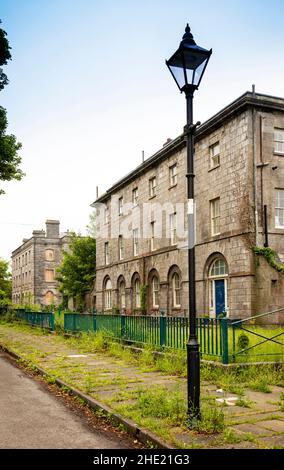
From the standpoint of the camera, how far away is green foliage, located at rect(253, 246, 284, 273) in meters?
20.5

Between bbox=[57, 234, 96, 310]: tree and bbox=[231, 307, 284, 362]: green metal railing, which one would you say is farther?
bbox=[57, 234, 96, 310]: tree

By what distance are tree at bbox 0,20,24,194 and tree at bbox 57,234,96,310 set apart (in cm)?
2228

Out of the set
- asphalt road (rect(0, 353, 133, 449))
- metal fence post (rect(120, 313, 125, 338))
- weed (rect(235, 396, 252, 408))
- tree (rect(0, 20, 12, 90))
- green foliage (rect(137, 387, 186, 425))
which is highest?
tree (rect(0, 20, 12, 90))

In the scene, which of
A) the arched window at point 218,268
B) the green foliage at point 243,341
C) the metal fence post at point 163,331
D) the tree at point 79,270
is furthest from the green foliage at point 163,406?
the tree at point 79,270

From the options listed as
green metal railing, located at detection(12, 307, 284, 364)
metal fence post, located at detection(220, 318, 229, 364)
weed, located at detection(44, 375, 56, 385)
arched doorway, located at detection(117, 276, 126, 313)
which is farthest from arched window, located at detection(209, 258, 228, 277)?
weed, located at detection(44, 375, 56, 385)

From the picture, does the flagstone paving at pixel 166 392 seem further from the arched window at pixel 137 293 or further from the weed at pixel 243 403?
the arched window at pixel 137 293

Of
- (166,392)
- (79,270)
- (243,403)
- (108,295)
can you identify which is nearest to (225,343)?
(166,392)

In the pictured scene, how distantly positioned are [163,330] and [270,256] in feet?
34.4

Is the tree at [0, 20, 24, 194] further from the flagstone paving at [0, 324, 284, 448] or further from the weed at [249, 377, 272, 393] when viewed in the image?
the weed at [249, 377, 272, 393]

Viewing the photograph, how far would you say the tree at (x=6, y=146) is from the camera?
19000mm

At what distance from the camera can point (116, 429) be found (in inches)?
241

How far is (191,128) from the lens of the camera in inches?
252

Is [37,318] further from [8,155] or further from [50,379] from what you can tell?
[50,379]
